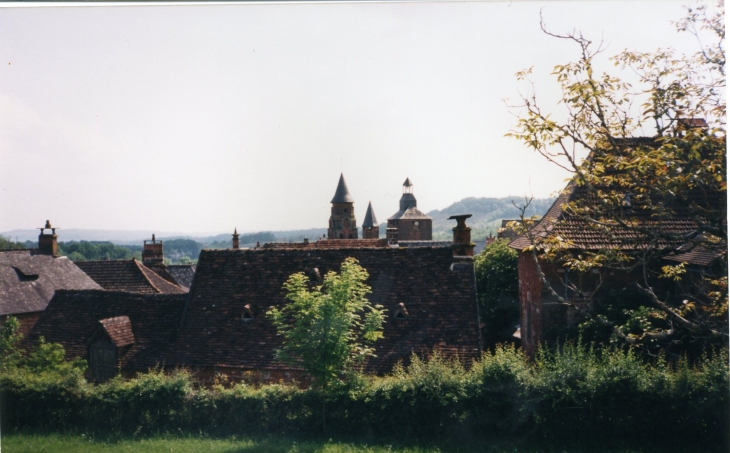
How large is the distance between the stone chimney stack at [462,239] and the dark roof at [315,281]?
36 centimetres

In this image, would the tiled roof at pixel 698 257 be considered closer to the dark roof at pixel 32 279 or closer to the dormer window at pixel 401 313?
the dormer window at pixel 401 313

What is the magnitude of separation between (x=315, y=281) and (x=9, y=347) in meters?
9.87

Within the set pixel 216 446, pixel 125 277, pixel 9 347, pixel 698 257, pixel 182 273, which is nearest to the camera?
pixel 216 446

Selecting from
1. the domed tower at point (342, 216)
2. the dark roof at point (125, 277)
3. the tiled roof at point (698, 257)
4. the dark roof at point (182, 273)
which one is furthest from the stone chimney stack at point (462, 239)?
the domed tower at point (342, 216)

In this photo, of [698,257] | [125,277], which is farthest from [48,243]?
[698,257]

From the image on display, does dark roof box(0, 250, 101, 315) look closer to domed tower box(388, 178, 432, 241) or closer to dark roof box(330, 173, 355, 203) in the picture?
dark roof box(330, 173, 355, 203)

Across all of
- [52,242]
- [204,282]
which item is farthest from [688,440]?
[52,242]

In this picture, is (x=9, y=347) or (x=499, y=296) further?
(x=499, y=296)

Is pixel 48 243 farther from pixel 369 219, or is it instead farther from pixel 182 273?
pixel 369 219

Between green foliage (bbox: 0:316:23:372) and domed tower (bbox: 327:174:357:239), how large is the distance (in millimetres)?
56505

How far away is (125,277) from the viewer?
3475 centimetres

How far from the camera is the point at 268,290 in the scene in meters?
18.2

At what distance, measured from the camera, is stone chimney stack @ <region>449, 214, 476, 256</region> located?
1800 centimetres

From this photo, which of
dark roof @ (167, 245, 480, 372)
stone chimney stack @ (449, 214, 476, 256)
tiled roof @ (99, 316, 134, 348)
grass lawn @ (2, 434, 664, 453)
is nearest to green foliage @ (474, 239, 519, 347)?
stone chimney stack @ (449, 214, 476, 256)
